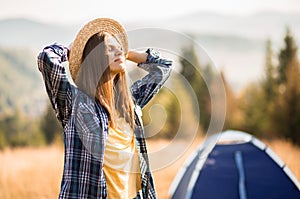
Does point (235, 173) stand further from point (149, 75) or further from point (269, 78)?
point (269, 78)

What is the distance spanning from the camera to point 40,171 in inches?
210

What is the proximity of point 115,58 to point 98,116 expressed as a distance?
0.63ft

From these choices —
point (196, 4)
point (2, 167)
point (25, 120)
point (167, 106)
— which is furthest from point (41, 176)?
Answer: point (196, 4)

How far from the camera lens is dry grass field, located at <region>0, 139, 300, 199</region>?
4758mm

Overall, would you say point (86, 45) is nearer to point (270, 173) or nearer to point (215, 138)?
point (215, 138)

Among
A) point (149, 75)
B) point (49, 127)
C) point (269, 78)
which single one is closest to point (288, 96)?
point (269, 78)

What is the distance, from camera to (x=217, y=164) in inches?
139

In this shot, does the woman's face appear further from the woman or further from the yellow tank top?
the yellow tank top

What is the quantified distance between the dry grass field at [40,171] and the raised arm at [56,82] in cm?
259

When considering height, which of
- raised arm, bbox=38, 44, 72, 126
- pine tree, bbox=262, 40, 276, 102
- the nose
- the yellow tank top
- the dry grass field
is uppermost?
pine tree, bbox=262, 40, 276, 102

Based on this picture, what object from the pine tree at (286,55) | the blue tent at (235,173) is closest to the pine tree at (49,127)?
the pine tree at (286,55)

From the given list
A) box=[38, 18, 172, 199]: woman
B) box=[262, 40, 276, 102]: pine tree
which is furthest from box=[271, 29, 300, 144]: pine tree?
box=[38, 18, 172, 199]: woman

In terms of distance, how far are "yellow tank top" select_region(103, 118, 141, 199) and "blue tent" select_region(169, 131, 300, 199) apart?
1481mm

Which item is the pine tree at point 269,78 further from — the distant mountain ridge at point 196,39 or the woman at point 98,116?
the woman at point 98,116
